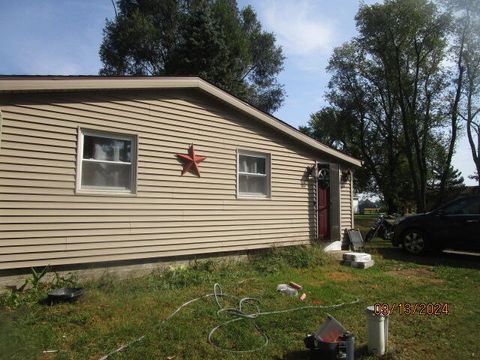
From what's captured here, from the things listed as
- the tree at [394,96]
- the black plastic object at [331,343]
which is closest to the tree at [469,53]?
the tree at [394,96]

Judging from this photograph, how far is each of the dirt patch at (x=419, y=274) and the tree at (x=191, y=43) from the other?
59.3ft

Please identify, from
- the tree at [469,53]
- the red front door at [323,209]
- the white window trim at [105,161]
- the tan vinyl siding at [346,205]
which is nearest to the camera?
the white window trim at [105,161]

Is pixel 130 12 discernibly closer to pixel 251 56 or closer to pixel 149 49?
pixel 149 49

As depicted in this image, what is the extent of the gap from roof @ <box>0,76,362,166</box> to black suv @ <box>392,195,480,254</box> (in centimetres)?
338

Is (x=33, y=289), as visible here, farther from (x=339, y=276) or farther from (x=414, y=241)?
(x=414, y=241)

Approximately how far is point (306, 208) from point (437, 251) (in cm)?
409

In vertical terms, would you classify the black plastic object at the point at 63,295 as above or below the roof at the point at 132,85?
below

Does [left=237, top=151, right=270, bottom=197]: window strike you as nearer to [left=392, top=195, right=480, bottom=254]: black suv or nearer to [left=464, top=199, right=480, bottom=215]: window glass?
[left=392, top=195, right=480, bottom=254]: black suv

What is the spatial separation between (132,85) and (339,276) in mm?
5454

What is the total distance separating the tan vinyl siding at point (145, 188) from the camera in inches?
242

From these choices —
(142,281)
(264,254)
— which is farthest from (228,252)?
(142,281)

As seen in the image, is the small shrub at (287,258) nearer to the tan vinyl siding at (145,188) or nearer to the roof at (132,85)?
the tan vinyl siding at (145,188)

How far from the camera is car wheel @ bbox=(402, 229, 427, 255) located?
10.7m

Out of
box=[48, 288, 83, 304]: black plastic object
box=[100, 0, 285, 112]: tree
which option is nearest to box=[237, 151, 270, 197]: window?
box=[48, 288, 83, 304]: black plastic object
